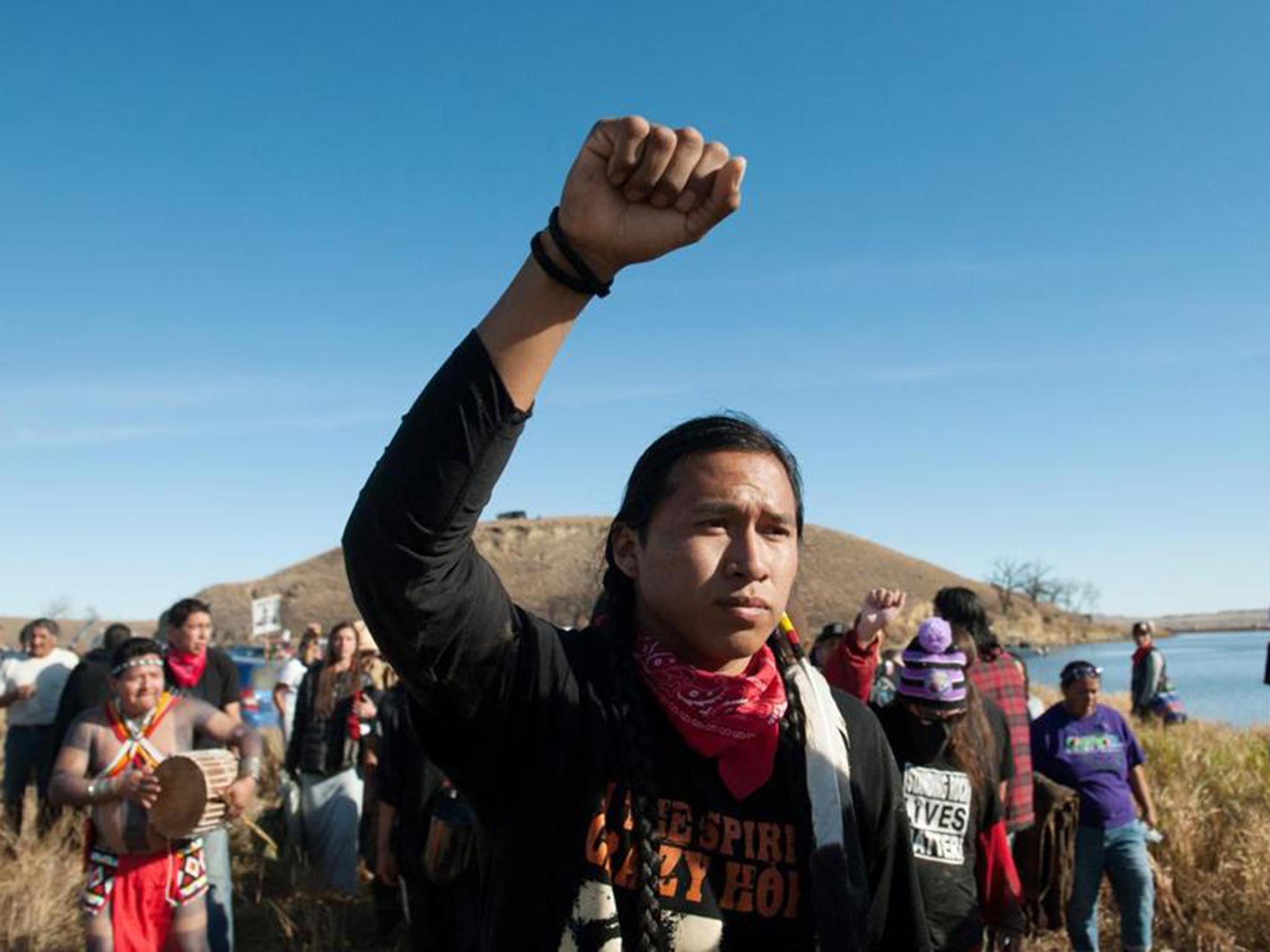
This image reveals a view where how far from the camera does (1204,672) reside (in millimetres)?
45469

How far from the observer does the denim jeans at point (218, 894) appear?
5.01 metres

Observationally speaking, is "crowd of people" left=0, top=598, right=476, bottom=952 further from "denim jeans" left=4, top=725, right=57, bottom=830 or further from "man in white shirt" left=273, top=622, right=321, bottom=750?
"man in white shirt" left=273, top=622, right=321, bottom=750

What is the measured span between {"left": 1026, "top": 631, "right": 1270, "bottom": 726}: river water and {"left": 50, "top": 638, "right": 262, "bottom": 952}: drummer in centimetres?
526

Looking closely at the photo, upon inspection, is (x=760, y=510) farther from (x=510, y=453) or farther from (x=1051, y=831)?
(x=1051, y=831)

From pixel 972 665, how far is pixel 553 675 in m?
4.23

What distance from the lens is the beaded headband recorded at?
4992 mm

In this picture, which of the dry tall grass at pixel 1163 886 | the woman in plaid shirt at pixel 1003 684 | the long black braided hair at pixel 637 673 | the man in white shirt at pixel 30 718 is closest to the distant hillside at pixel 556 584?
the man in white shirt at pixel 30 718

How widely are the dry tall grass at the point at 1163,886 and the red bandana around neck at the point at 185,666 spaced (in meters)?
1.55

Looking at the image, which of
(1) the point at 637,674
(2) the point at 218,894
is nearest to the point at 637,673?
(1) the point at 637,674

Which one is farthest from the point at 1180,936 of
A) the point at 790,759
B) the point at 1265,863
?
the point at 790,759

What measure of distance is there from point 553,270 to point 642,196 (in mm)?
144

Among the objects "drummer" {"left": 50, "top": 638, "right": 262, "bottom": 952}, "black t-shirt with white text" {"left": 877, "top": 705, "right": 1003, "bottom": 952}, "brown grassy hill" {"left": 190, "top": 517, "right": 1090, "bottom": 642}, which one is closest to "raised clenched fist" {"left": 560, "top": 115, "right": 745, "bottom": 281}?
"black t-shirt with white text" {"left": 877, "top": 705, "right": 1003, "bottom": 952}

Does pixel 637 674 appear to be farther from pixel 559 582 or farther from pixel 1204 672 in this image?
pixel 559 582

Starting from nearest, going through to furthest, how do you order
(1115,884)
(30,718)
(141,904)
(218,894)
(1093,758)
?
(141,904), (218,894), (1115,884), (1093,758), (30,718)
